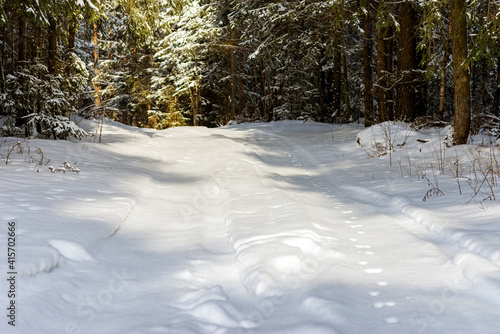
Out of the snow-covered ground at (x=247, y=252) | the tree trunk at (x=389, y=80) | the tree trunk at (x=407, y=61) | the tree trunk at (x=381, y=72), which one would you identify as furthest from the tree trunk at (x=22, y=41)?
the tree trunk at (x=407, y=61)

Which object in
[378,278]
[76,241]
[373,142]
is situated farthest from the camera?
[373,142]

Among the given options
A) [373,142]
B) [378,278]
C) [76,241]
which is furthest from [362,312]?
[373,142]

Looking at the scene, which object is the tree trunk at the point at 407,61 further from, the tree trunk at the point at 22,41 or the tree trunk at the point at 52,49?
the tree trunk at the point at 22,41

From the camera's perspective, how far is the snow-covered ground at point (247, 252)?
234 centimetres

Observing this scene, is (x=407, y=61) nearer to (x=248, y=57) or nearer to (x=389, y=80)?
(x=389, y=80)

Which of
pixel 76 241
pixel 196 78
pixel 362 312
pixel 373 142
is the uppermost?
pixel 196 78

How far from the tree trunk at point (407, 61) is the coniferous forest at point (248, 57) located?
34mm

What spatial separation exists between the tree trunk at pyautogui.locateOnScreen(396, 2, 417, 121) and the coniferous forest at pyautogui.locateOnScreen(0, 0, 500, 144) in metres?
0.03

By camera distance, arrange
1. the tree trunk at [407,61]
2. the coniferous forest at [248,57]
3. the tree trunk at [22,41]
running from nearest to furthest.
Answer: the coniferous forest at [248,57] → the tree trunk at [22,41] → the tree trunk at [407,61]

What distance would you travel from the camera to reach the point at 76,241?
333cm

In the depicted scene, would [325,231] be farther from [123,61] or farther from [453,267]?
[123,61]

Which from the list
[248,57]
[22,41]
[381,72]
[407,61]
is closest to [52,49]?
[22,41]

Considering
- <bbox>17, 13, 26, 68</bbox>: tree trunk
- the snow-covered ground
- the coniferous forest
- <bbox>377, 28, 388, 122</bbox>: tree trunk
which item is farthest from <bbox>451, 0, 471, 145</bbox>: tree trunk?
<bbox>17, 13, 26, 68</bbox>: tree trunk

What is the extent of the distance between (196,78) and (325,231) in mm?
23701
